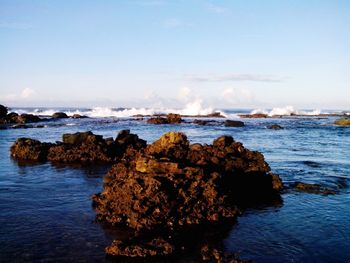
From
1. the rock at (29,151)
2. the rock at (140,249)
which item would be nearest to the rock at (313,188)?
the rock at (140,249)

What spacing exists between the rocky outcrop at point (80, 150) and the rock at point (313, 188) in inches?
374

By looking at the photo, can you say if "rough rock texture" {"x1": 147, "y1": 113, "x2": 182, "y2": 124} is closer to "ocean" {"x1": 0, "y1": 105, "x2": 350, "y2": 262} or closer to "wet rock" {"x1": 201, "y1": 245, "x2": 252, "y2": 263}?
"ocean" {"x1": 0, "y1": 105, "x2": 350, "y2": 262}

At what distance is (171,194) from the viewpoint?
474 inches

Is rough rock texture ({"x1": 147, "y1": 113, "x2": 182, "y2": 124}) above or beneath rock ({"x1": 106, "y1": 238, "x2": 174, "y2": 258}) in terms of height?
above

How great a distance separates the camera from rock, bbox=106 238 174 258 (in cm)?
911

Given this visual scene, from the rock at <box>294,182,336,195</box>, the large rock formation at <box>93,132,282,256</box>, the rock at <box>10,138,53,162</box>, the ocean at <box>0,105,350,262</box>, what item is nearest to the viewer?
the ocean at <box>0,105,350,262</box>

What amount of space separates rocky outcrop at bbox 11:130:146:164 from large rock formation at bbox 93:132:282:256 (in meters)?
8.02

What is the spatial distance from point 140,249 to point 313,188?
30.6 ft

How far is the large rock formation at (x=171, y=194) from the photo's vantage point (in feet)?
37.5

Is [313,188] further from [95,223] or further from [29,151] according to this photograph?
[29,151]

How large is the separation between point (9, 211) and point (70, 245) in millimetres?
3822

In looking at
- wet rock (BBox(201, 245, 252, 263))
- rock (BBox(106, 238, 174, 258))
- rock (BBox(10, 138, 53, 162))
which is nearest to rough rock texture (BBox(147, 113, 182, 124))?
rock (BBox(10, 138, 53, 162))

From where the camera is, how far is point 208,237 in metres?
10.5

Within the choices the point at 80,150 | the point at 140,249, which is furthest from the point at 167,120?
the point at 140,249
